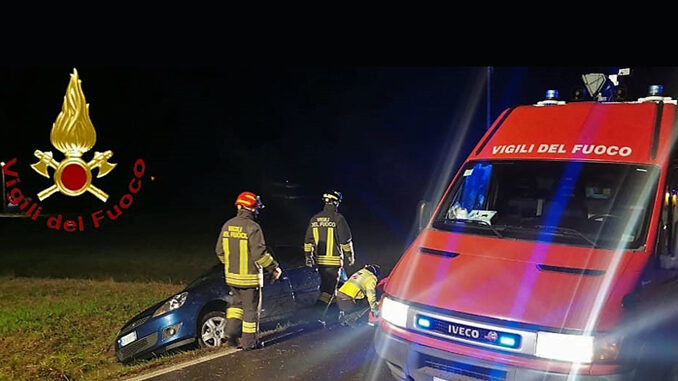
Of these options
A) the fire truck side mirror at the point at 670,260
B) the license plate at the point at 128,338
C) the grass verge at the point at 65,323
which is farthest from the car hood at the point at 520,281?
the grass verge at the point at 65,323

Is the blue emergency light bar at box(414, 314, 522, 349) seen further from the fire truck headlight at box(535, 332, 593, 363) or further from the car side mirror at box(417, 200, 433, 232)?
the car side mirror at box(417, 200, 433, 232)

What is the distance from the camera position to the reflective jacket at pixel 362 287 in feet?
22.4

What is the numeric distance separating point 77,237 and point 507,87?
734 inches

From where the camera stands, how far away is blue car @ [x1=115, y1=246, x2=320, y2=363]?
6.62 metres

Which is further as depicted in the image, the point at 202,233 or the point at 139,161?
the point at 139,161

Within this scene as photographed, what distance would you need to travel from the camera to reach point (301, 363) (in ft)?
20.8

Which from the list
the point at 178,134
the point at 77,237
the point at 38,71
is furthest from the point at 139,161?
the point at 77,237

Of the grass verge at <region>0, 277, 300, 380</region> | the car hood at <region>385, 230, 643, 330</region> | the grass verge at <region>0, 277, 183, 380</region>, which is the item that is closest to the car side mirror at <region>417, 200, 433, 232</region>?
the car hood at <region>385, 230, 643, 330</region>

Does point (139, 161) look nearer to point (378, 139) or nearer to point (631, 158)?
point (378, 139)

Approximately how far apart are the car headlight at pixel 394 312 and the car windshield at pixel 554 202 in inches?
32.1

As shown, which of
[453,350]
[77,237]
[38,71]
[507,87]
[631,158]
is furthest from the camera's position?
[507,87]

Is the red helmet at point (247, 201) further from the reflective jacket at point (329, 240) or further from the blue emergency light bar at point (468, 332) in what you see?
the blue emergency light bar at point (468, 332)

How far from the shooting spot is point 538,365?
11.9 ft

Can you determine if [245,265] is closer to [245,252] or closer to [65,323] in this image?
[245,252]
